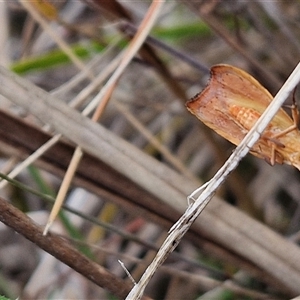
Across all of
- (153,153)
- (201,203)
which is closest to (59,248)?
(201,203)

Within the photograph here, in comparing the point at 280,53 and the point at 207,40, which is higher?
the point at 207,40

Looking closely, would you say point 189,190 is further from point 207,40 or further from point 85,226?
point 207,40

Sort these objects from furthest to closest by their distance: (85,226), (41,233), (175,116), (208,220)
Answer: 1. (175,116)
2. (85,226)
3. (208,220)
4. (41,233)

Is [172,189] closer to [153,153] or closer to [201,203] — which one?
[201,203]

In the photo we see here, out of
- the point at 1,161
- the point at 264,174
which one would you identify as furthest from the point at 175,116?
the point at 1,161

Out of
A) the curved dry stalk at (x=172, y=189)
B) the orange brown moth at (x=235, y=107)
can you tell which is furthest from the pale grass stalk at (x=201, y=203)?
the curved dry stalk at (x=172, y=189)

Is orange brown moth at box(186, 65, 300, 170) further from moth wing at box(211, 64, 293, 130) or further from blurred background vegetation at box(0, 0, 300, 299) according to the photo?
blurred background vegetation at box(0, 0, 300, 299)

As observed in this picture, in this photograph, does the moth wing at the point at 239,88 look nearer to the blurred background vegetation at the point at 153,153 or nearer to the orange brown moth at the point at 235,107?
the orange brown moth at the point at 235,107

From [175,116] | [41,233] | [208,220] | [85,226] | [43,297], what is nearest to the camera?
[41,233]
